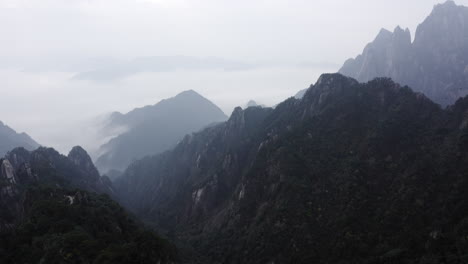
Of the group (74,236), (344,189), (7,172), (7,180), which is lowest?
(344,189)

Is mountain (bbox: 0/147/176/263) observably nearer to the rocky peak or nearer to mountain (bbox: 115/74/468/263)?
the rocky peak

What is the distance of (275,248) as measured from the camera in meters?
109

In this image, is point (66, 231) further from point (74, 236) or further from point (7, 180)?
point (7, 180)

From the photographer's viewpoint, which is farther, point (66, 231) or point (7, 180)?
point (7, 180)

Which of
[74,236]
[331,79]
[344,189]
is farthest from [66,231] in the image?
[331,79]

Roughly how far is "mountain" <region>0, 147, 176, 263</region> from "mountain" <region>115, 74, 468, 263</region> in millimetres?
33154

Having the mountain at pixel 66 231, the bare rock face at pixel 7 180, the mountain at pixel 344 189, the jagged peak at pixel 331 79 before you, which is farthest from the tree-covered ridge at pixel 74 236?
the jagged peak at pixel 331 79

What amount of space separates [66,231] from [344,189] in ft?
256

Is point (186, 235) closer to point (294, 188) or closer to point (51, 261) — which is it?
point (294, 188)

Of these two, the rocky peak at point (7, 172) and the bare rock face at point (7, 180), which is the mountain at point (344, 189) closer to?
the bare rock face at point (7, 180)

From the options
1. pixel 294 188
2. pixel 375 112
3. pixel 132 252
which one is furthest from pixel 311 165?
pixel 132 252

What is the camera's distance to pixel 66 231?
85.4 m

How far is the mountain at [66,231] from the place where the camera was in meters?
71.6

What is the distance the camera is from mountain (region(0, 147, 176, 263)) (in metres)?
71.6
